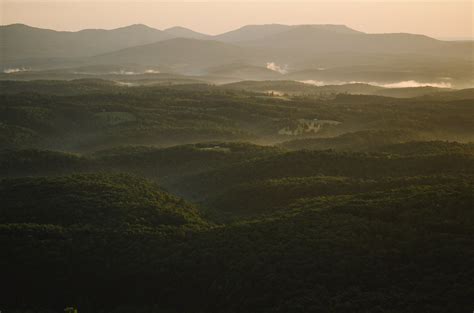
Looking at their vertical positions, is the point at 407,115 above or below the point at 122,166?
above

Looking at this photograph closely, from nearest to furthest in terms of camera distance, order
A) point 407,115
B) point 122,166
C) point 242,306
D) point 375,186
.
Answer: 1. point 242,306
2. point 375,186
3. point 122,166
4. point 407,115

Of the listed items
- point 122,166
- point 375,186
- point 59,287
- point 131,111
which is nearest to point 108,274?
point 59,287

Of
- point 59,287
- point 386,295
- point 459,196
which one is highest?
point 459,196

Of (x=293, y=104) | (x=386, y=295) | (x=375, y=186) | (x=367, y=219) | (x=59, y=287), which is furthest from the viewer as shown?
(x=293, y=104)

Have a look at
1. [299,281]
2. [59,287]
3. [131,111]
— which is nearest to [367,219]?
[299,281]

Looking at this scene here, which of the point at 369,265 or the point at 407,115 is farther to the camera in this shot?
the point at 407,115

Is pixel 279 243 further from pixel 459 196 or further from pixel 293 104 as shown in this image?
pixel 293 104

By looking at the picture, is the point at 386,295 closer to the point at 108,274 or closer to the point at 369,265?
the point at 369,265
